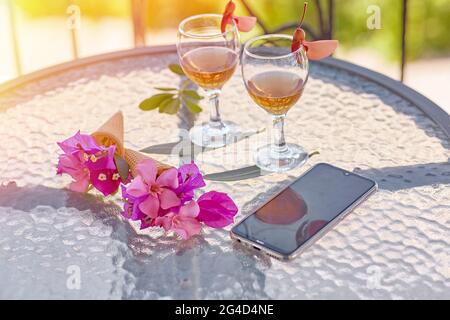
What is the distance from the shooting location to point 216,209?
1330 millimetres

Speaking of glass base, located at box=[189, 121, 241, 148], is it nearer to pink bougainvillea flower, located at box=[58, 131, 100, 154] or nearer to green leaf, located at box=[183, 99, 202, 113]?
green leaf, located at box=[183, 99, 202, 113]

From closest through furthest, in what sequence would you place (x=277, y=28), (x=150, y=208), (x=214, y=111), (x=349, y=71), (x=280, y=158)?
(x=150, y=208)
(x=280, y=158)
(x=214, y=111)
(x=349, y=71)
(x=277, y=28)

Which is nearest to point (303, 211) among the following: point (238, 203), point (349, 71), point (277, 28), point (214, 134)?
point (238, 203)

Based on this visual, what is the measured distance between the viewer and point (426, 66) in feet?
13.6

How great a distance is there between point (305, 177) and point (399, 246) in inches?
9.3

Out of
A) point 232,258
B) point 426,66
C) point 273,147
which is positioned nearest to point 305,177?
point 273,147

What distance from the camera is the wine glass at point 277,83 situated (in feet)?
4.70

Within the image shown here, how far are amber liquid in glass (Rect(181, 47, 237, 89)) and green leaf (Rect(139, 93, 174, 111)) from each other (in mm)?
132

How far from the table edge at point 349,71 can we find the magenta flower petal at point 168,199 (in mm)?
589

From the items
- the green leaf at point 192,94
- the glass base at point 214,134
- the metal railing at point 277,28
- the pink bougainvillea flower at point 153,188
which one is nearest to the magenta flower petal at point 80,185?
the pink bougainvillea flower at point 153,188

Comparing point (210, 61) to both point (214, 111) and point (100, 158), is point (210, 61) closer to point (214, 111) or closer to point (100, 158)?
point (214, 111)

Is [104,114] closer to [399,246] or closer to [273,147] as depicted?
[273,147]

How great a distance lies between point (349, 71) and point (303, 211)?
1.93ft

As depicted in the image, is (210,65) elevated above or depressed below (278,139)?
above
